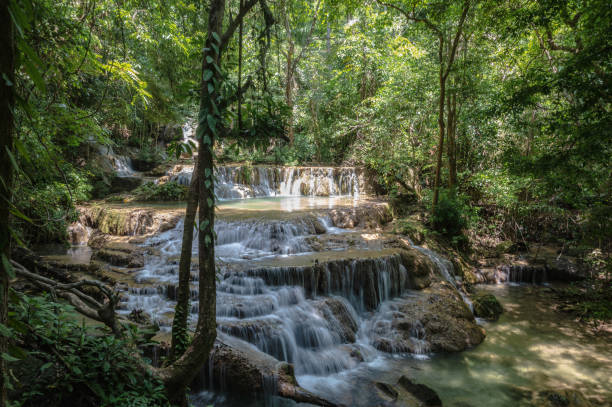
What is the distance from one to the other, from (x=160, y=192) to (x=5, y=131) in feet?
41.1

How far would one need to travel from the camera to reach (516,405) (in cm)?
461

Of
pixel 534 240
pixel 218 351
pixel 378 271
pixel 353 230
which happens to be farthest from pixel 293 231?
pixel 534 240

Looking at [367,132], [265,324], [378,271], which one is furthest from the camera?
[367,132]

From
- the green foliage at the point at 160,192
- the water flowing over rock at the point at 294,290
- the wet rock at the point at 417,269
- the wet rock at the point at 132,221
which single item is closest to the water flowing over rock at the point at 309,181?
the green foliage at the point at 160,192

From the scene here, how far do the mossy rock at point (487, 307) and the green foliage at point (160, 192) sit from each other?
11.1 metres

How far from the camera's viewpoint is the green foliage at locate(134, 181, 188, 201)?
41.3 ft

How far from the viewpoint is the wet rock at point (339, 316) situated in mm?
6047

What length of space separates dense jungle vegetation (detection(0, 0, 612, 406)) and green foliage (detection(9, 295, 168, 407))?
0.05 ft

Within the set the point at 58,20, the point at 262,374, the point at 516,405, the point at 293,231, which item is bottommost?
the point at 516,405

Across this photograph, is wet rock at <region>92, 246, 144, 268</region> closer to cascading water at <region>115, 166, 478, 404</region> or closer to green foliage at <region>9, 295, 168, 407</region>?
cascading water at <region>115, 166, 478, 404</region>

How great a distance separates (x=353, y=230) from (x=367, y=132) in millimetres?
6811

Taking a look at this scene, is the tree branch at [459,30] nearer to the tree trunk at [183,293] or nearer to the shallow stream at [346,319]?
the shallow stream at [346,319]

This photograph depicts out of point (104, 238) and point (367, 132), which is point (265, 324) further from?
point (367, 132)

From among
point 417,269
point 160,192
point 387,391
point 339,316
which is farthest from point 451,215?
point 160,192
